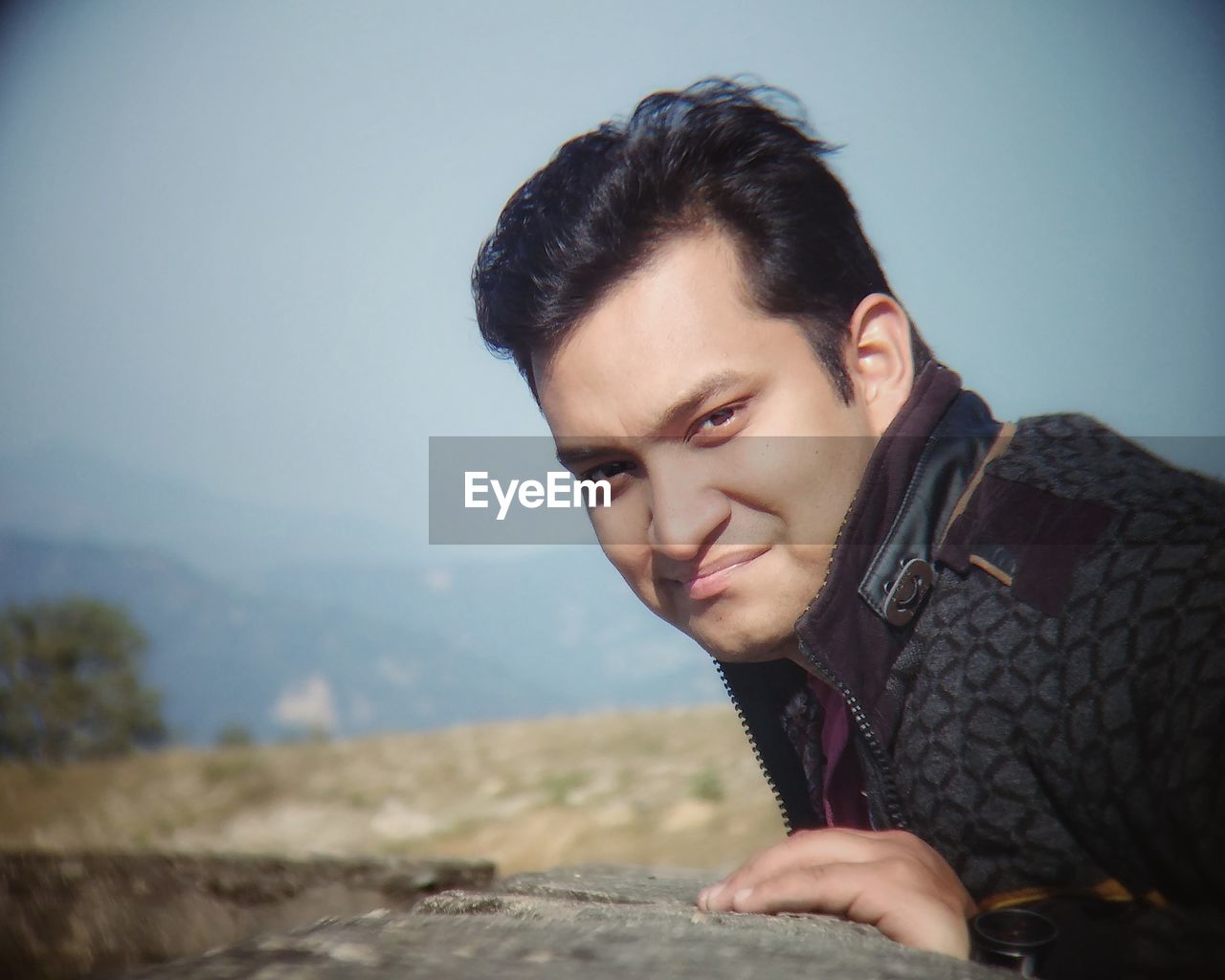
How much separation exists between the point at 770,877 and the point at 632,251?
1101 mm

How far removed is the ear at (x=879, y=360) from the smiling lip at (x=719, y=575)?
35 centimetres

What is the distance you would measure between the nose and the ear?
361 mm

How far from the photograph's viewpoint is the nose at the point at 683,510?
1.69 metres

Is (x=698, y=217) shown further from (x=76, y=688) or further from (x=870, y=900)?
(x=76, y=688)

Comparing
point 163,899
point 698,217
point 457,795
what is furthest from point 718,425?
point 457,795

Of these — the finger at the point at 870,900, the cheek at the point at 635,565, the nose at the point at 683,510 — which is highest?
the nose at the point at 683,510

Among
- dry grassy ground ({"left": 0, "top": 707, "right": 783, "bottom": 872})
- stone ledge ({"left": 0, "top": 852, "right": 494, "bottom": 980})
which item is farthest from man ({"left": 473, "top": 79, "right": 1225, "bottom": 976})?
dry grassy ground ({"left": 0, "top": 707, "right": 783, "bottom": 872})

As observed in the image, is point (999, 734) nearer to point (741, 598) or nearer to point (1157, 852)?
point (1157, 852)

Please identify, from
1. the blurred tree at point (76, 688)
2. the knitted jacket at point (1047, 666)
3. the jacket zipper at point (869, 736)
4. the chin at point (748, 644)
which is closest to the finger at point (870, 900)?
the knitted jacket at point (1047, 666)

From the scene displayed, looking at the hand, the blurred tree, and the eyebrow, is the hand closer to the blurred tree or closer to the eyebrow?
the eyebrow

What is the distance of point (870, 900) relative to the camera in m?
1.25

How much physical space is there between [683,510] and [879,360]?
1.68 ft

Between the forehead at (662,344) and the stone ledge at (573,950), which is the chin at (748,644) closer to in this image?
the forehead at (662,344)

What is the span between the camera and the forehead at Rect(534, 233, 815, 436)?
1.76 m
